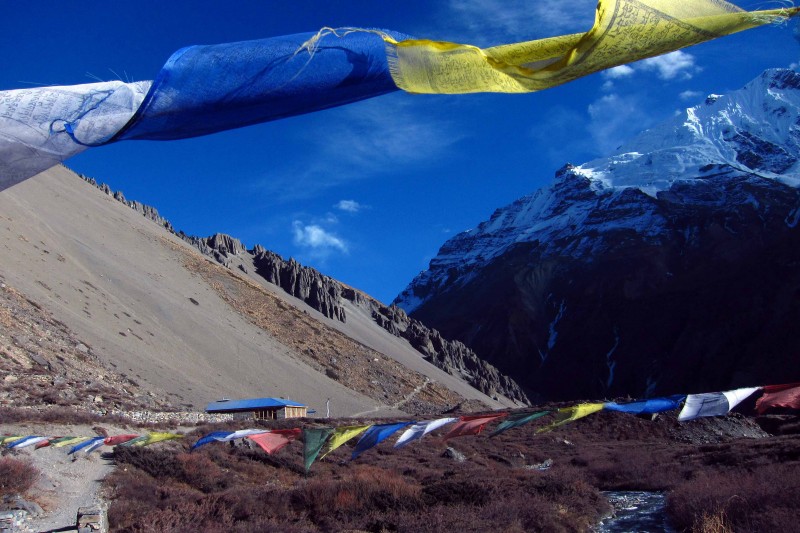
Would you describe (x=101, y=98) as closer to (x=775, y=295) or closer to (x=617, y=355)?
(x=775, y=295)

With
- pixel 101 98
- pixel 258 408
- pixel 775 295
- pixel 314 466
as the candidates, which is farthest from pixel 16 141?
pixel 775 295

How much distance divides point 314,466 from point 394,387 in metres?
47.0

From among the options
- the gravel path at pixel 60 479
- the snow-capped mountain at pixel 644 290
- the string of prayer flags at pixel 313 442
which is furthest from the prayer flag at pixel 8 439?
the snow-capped mountain at pixel 644 290

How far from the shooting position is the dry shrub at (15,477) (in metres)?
13.9

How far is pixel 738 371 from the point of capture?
315ft

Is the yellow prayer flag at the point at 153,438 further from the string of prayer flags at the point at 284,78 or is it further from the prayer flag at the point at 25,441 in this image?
the string of prayer flags at the point at 284,78

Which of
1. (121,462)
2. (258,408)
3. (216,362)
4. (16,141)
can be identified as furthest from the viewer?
(216,362)

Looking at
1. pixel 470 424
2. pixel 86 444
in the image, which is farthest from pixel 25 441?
pixel 470 424

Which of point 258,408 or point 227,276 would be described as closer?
point 258,408

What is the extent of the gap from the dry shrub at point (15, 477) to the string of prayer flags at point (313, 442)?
6.28 metres

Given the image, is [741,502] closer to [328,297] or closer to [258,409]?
[258,409]

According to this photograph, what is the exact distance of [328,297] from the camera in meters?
92.2

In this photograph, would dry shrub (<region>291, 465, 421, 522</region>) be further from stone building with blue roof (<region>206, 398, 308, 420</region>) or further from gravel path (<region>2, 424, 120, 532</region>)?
stone building with blue roof (<region>206, 398, 308, 420</region>)

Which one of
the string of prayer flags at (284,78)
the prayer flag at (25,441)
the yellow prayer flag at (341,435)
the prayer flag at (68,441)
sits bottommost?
the yellow prayer flag at (341,435)
